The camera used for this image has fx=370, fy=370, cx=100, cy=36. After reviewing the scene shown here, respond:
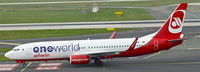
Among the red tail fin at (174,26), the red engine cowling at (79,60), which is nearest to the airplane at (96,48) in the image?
the red tail fin at (174,26)

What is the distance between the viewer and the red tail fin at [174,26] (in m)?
42.7

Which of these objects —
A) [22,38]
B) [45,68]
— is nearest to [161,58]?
[45,68]

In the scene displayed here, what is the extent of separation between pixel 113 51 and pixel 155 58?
24.2 ft

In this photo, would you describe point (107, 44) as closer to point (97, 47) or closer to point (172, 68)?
point (97, 47)

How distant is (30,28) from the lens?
78.0 metres

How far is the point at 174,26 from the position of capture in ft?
141

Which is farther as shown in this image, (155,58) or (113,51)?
(155,58)

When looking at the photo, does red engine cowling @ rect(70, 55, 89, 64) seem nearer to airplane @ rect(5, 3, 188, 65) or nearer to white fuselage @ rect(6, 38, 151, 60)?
airplane @ rect(5, 3, 188, 65)

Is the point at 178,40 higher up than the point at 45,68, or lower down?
higher up

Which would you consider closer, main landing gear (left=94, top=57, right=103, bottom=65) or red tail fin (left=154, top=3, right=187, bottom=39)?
main landing gear (left=94, top=57, right=103, bottom=65)

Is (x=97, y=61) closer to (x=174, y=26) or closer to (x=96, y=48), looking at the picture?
(x=96, y=48)

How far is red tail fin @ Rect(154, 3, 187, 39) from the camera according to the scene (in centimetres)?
4272

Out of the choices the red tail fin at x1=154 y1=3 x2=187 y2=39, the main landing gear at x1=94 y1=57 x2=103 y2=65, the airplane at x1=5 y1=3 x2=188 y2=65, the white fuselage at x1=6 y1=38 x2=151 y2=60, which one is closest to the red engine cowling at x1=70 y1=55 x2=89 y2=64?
the airplane at x1=5 y1=3 x2=188 y2=65

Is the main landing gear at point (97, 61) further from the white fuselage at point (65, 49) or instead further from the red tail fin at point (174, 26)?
the red tail fin at point (174, 26)
